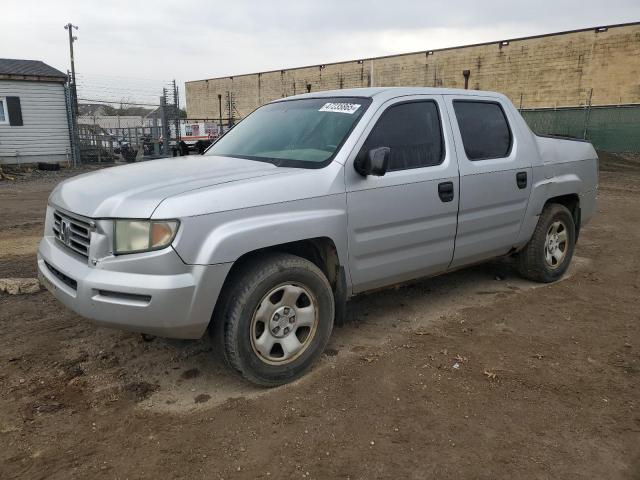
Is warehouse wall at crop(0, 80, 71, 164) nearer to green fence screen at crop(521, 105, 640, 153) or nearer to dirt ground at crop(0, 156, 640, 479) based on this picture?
dirt ground at crop(0, 156, 640, 479)

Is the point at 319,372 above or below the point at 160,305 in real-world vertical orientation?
below

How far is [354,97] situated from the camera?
3.84 metres

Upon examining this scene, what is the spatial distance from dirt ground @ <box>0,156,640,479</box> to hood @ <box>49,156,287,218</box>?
3.70ft

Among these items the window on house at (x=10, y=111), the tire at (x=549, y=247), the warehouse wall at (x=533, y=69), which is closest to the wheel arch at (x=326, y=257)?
the tire at (x=549, y=247)

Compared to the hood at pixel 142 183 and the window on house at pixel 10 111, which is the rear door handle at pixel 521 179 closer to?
the hood at pixel 142 183

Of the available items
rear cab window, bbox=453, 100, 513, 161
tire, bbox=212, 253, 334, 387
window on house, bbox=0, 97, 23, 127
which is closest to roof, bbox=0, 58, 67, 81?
window on house, bbox=0, 97, 23, 127

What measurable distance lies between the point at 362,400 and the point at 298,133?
1.91 metres

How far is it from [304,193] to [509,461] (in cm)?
180

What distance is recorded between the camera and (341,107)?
3.79m

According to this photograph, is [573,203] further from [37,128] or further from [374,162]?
[37,128]

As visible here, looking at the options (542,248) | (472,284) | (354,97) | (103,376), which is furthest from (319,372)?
(542,248)

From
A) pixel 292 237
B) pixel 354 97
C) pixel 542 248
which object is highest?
pixel 354 97

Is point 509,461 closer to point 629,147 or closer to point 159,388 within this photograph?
point 159,388

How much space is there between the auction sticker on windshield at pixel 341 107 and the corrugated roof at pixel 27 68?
1845 cm
